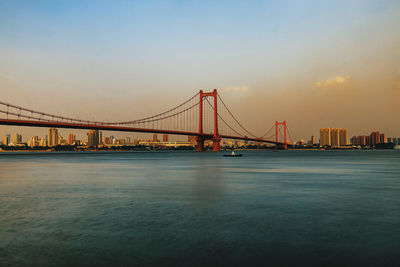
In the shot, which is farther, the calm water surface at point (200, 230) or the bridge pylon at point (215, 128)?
the bridge pylon at point (215, 128)

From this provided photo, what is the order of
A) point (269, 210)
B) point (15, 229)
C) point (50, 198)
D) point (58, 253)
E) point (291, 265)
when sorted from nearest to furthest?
1. point (291, 265)
2. point (58, 253)
3. point (15, 229)
4. point (269, 210)
5. point (50, 198)

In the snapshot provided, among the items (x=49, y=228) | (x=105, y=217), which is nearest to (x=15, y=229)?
(x=49, y=228)

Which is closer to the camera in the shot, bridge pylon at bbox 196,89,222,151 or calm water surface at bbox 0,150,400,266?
calm water surface at bbox 0,150,400,266

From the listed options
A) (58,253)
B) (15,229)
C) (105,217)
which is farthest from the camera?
(105,217)

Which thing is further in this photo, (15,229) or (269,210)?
(269,210)

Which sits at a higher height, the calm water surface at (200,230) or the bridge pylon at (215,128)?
the bridge pylon at (215,128)

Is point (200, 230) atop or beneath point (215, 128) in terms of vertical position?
beneath

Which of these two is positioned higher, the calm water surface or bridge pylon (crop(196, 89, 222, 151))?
bridge pylon (crop(196, 89, 222, 151))

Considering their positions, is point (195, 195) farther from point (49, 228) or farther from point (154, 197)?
point (49, 228)

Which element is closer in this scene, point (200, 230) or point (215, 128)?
point (200, 230)
